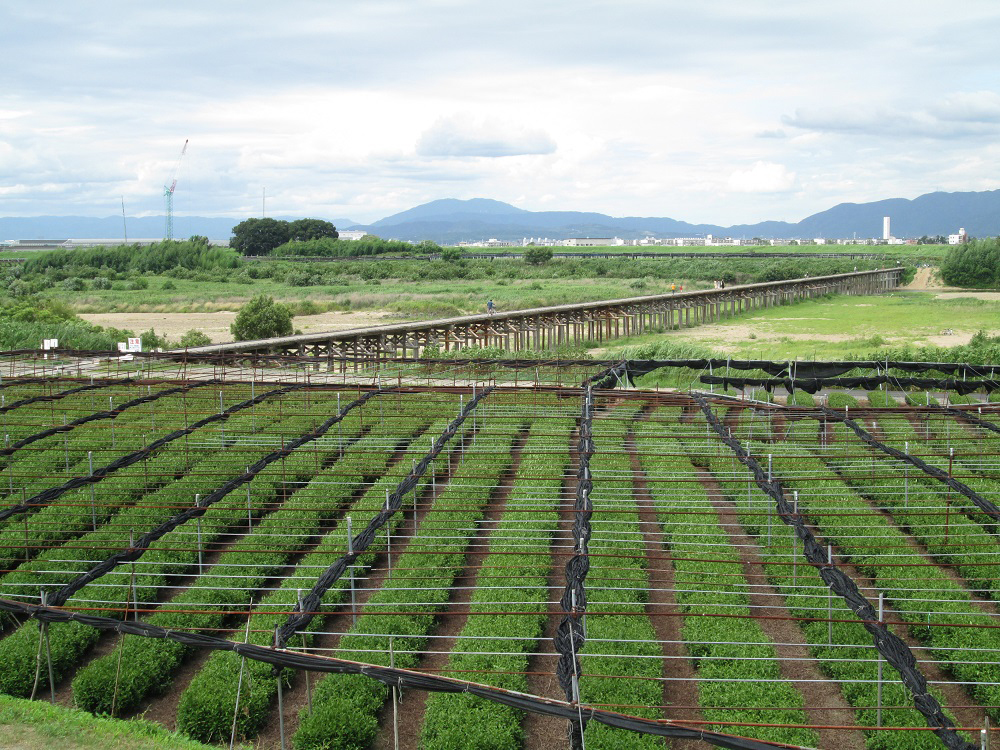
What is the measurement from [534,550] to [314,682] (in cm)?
391

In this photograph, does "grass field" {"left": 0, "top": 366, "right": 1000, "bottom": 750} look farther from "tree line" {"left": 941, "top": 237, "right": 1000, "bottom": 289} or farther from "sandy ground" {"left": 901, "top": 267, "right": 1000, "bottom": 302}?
"tree line" {"left": 941, "top": 237, "right": 1000, "bottom": 289}

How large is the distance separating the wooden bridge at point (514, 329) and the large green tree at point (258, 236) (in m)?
71.4

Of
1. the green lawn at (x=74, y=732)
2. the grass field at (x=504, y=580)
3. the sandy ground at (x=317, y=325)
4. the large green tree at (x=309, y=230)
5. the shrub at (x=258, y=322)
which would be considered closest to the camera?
the green lawn at (x=74, y=732)

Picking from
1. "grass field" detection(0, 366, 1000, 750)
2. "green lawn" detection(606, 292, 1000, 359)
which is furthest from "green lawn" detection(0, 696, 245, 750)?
"green lawn" detection(606, 292, 1000, 359)

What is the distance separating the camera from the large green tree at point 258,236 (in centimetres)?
13062

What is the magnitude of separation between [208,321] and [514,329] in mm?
20739

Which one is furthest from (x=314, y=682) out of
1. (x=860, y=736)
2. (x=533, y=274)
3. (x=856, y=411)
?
(x=533, y=274)

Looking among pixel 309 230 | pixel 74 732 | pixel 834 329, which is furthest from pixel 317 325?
pixel 309 230

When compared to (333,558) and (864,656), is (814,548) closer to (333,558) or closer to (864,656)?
(864,656)

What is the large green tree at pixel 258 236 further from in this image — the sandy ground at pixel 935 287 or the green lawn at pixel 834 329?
the sandy ground at pixel 935 287

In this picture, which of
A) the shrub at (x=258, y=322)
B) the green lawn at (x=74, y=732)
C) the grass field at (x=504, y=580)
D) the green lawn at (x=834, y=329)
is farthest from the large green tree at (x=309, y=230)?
the green lawn at (x=74, y=732)

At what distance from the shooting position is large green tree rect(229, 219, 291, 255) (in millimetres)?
130625

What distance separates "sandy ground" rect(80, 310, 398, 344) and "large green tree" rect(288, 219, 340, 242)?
245 ft

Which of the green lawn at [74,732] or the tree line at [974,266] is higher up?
Answer: the tree line at [974,266]
